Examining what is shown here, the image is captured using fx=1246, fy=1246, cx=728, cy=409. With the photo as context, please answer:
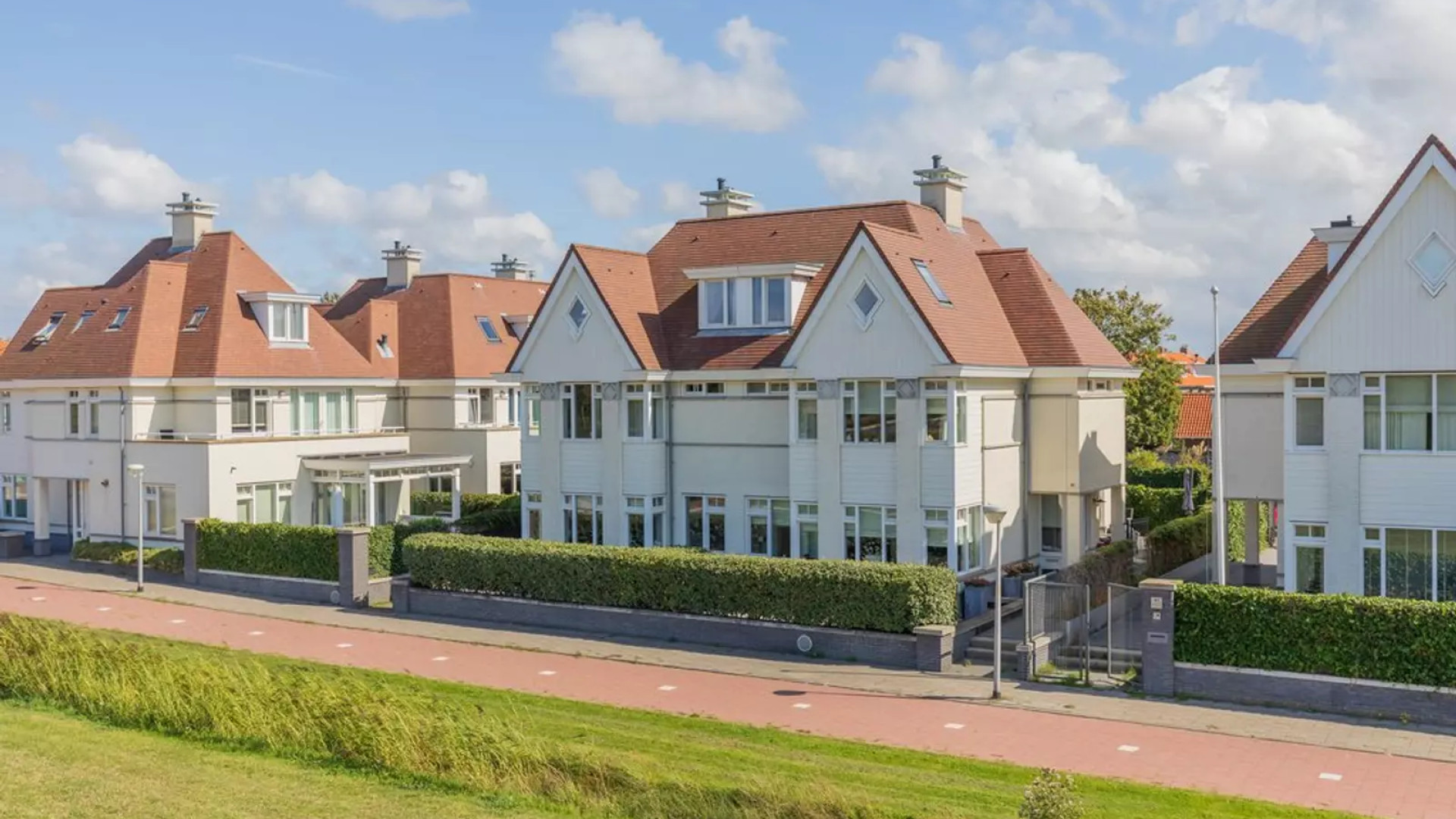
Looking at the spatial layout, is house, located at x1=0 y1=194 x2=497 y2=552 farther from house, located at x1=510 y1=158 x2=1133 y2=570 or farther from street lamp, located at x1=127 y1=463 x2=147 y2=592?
house, located at x1=510 y1=158 x2=1133 y2=570

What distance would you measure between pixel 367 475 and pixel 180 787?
2550 cm

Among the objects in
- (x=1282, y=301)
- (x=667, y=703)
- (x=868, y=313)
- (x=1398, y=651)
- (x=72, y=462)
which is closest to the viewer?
(x=1398, y=651)

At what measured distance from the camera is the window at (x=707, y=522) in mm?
32453

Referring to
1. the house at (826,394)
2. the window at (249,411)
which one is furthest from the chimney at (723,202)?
the window at (249,411)

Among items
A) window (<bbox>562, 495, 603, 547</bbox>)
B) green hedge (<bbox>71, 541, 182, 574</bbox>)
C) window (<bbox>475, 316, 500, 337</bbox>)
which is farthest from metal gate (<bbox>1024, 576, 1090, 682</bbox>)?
window (<bbox>475, 316, 500, 337</bbox>)

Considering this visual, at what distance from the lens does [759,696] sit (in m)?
22.5

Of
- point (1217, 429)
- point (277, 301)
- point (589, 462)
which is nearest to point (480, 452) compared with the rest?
point (277, 301)

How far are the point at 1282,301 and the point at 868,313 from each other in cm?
901

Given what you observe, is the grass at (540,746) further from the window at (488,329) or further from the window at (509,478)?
the window at (488,329)

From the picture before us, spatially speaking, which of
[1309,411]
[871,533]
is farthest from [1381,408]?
[871,533]

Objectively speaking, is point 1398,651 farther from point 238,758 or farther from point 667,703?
point 238,758

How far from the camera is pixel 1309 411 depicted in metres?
24.5

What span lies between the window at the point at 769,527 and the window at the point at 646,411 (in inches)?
128

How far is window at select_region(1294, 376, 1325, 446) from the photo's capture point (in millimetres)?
24391
